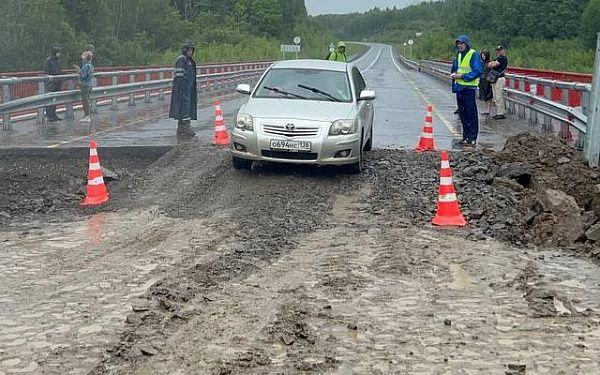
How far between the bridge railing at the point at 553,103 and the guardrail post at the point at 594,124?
0.28 m

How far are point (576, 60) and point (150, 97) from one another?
31725 millimetres

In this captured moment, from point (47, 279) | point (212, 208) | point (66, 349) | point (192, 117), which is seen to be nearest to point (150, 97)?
point (192, 117)

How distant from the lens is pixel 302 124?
10.3m

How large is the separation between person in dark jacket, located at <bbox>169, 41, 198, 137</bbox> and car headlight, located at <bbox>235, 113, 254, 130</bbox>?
5.27m

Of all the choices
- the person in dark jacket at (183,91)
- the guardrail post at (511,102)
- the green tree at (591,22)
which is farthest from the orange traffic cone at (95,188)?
the green tree at (591,22)

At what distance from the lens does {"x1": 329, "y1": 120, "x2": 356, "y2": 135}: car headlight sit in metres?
10.4

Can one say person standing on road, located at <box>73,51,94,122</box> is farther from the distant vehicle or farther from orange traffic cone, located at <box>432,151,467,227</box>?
orange traffic cone, located at <box>432,151,467,227</box>

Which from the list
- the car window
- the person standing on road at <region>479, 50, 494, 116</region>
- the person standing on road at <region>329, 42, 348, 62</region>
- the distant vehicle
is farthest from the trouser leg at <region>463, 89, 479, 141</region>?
the person standing on road at <region>479, 50, 494, 116</region>

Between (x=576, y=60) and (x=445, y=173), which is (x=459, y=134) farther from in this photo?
(x=576, y=60)

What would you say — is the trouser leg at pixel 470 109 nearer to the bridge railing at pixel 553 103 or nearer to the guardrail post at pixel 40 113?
the bridge railing at pixel 553 103

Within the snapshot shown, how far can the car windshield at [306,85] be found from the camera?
11430mm

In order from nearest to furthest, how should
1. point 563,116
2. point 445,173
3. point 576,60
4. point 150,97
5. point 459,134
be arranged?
point 445,173 → point 563,116 → point 459,134 → point 150,97 → point 576,60

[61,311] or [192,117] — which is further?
[192,117]

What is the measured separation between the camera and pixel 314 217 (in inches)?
329
